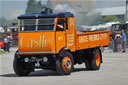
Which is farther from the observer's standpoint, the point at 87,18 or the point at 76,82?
the point at 87,18

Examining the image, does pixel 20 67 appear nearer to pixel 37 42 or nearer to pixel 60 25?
pixel 37 42

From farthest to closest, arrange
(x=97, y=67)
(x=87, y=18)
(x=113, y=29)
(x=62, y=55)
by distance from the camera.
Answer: (x=87, y=18)
(x=113, y=29)
(x=97, y=67)
(x=62, y=55)

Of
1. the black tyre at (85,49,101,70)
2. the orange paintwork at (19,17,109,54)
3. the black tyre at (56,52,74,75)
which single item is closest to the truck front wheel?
the orange paintwork at (19,17,109,54)

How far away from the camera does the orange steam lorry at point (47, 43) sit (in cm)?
1723

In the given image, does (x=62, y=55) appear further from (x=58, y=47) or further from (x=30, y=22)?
(x=30, y=22)

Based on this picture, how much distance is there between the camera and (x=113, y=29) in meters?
60.9

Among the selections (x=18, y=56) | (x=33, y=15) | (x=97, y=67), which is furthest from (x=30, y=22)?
(x=97, y=67)

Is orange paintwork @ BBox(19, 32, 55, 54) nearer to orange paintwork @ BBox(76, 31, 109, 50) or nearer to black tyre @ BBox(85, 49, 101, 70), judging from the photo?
orange paintwork @ BBox(76, 31, 109, 50)

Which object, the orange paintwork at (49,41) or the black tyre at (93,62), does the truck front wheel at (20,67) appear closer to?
the orange paintwork at (49,41)

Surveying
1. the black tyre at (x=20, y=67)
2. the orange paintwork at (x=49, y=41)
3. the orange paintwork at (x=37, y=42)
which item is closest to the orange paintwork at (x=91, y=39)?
the orange paintwork at (x=49, y=41)

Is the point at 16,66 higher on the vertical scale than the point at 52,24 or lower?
lower

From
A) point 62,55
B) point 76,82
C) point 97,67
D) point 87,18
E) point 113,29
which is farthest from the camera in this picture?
point 87,18

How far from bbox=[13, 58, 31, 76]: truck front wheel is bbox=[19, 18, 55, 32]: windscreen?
124 cm

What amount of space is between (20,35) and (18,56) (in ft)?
2.66
